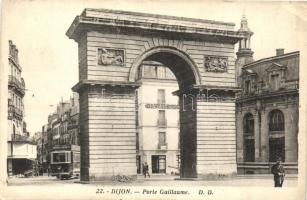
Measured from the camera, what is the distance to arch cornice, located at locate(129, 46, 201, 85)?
68.3 ft

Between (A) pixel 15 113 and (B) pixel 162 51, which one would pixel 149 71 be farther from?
(A) pixel 15 113

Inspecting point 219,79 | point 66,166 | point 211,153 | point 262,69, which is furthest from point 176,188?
point 262,69

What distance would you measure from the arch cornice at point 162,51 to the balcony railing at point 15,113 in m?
4.38

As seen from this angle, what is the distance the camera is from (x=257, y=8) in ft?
56.1

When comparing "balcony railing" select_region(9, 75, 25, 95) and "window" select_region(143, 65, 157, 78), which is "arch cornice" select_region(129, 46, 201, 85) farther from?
"window" select_region(143, 65, 157, 78)

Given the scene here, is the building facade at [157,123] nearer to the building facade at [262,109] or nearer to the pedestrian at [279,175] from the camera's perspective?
the building facade at [262,109]

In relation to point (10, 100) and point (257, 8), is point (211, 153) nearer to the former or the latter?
point (257, 8)

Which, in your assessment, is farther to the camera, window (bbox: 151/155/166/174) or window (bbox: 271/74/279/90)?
window (bbox: 151/155/166/174)

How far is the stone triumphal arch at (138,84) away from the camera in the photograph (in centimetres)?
1995

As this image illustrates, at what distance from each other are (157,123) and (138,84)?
16814 millimetres

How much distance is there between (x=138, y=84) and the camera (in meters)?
20.8

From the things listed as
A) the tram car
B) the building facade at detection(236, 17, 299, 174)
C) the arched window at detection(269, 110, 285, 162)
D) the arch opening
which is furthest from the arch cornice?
the arched window at detection(269, 110, 285, 162)

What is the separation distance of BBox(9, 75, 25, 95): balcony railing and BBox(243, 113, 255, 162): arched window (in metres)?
→ 17.2

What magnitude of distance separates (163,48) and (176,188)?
717 centimetres
